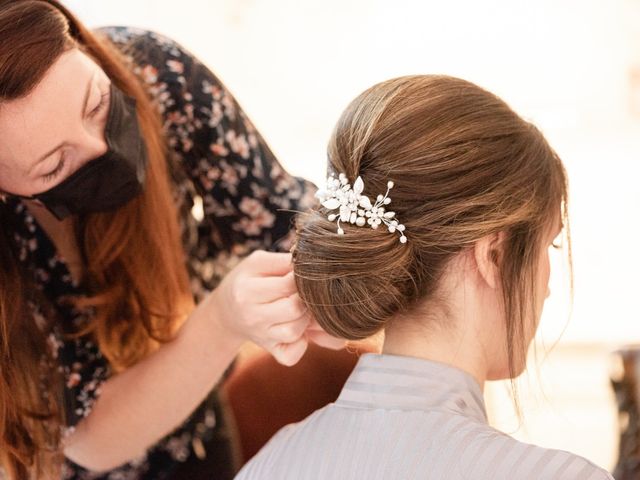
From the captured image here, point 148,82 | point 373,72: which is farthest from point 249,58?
point 148,82

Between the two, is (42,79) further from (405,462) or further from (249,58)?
(249,58)

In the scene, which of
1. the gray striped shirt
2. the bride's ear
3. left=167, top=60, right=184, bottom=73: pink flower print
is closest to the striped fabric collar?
the gray striped shirt

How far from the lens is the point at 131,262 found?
153 cm

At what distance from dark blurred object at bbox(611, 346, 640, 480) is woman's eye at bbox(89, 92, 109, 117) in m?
1.15

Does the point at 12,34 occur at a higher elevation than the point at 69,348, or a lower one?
higher

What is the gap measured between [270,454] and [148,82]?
29.0 inches

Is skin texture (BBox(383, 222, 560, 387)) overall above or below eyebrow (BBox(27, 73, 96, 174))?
below

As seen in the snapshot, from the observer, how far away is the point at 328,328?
1127 mm

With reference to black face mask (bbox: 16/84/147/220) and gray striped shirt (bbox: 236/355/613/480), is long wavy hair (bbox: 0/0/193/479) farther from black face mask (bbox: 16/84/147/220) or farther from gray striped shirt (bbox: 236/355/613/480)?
gray striped shirt (bbox: 236/355/613/480)

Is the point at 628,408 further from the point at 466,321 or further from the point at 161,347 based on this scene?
the point at 161,347

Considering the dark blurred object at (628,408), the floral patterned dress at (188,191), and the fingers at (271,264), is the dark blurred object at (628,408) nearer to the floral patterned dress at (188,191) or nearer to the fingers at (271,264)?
the floral patterned dress at (188,191)

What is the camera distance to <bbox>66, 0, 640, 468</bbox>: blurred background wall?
3.23 metres

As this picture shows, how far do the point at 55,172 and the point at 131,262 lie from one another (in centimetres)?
31

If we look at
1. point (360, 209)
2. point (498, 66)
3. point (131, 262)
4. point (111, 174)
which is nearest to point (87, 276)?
point (131, 262)
